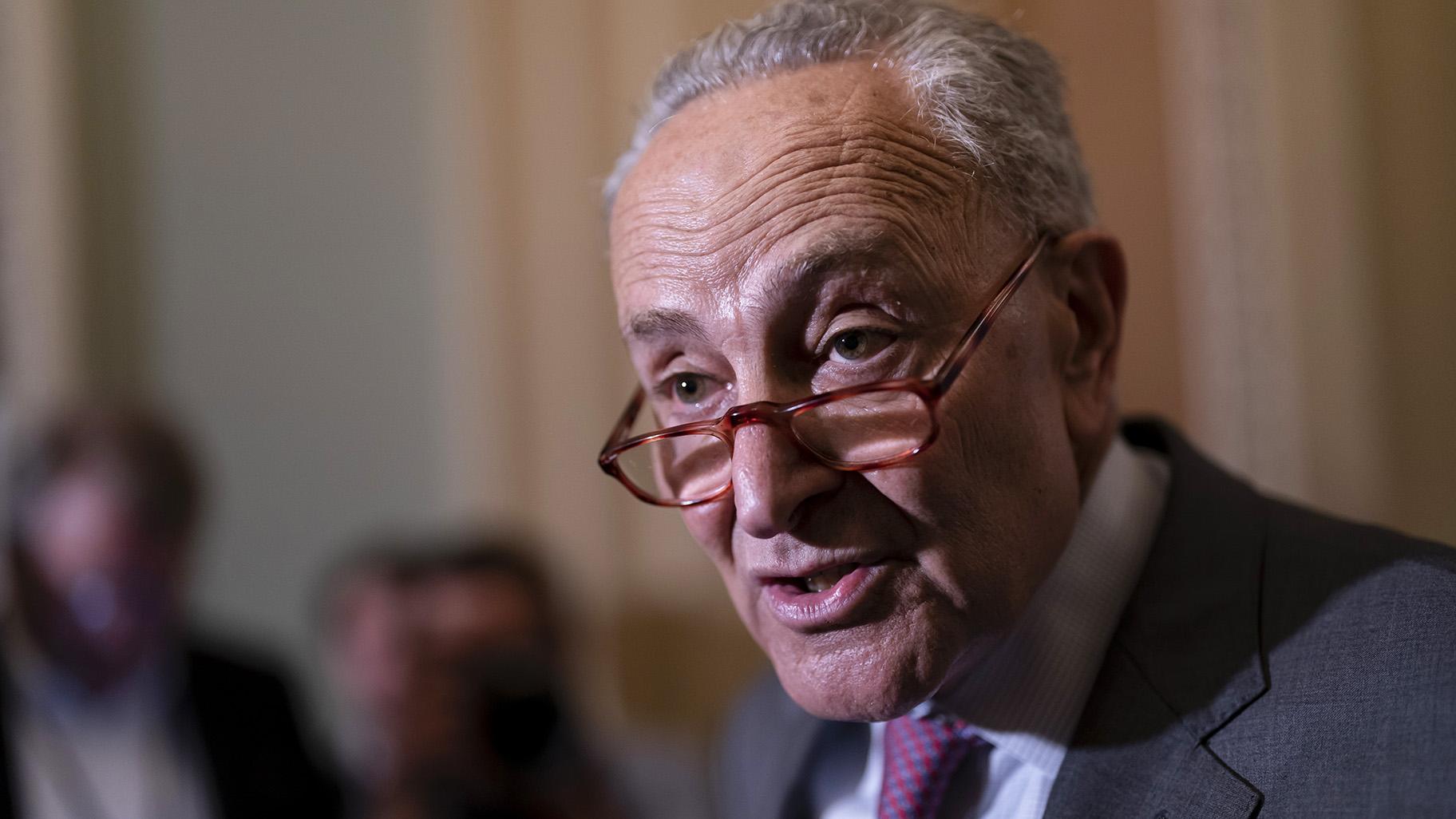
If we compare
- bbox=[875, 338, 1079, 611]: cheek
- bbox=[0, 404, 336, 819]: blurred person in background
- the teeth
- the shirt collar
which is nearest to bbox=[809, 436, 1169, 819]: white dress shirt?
the shirt collar

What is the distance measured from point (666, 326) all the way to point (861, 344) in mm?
187

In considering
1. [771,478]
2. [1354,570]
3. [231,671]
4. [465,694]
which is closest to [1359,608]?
[1354,570]

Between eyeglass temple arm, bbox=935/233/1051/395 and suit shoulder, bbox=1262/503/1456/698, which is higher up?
eyeglass temple arm, bbox=935/233/1051/395

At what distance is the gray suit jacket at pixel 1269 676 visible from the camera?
2.89 ft


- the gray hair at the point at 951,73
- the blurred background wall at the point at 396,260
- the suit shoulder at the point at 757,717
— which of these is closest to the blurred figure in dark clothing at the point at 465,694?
the blurred background wall at the point at 396,260

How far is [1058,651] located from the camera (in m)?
1.12

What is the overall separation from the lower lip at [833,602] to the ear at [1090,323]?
0.93 ft

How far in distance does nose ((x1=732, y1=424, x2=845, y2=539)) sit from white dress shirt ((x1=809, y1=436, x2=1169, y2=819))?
0.30 metres

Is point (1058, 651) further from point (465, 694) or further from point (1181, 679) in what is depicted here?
point (465, 694)

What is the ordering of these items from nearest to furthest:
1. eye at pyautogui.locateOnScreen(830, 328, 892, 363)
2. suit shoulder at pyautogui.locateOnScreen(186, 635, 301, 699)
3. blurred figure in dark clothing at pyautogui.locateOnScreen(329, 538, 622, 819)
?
eye at pyautogui.locateOnScreen(830, 328, 892, 363), blurred figure in dark clothing at pyautogui.locateOnScreen(329, 538, 622, 819), suit shoulder at pyautogui.locateOnScreen(186, 635, 301, 699)

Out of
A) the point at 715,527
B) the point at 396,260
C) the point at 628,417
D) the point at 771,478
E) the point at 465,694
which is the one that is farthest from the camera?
the point at 396,260

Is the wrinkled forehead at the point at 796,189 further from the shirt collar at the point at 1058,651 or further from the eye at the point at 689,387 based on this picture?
the shirt collar at the point at 1058,651

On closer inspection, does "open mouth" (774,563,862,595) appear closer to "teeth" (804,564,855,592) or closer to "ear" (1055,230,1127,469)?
"teeth" (804,564,855,592)

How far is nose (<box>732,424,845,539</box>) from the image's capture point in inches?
37.4
